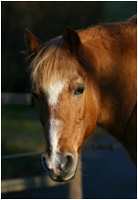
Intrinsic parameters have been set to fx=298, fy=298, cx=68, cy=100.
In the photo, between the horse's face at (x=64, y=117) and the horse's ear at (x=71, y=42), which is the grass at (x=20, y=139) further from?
the horse's ear at (x=71, y=42)

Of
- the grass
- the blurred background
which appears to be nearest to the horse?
the blurred background

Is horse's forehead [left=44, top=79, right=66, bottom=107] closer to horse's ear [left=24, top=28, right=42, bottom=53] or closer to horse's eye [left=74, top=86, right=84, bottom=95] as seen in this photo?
horse's eye [left=74, top=86, right=84, bottom=95]

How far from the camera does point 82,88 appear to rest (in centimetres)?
224

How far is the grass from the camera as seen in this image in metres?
5.58

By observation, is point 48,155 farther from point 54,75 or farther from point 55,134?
point 54,75

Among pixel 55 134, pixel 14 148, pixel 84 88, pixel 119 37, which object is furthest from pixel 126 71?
pixel 14 148

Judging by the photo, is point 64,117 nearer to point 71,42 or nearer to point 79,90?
point 79,90

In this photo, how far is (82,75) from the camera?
228 cm

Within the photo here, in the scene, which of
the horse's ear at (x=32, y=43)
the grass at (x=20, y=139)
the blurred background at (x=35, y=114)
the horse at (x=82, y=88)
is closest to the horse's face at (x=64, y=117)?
the horse at (x=82, y=88)

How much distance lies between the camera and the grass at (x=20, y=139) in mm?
5578

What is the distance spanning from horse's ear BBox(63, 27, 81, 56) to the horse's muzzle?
0.79m

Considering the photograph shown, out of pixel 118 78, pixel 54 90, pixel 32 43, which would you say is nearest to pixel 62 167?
pixel 54 90

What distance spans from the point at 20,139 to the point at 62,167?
17.3 feet

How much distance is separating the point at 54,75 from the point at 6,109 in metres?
5.99
